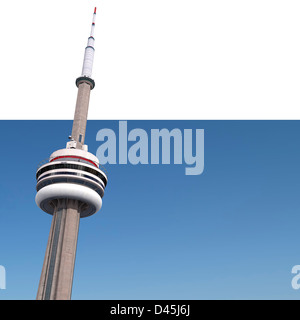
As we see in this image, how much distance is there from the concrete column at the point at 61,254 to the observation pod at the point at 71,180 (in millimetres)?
3239

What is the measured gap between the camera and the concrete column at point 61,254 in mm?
84125

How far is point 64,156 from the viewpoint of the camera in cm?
9425
